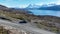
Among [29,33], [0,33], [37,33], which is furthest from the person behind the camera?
[37,33]

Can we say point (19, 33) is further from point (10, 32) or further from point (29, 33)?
point (29, 33)

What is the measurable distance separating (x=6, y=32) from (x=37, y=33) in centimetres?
474

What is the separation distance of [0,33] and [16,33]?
1.04 meters

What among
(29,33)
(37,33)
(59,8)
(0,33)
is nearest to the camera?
(0,33)

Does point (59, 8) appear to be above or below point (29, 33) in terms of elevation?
above

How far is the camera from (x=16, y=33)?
13898 millimetres

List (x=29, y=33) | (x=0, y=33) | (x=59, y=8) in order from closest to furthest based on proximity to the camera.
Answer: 1. (x=0, y=33)
2. (x=29, y=33)
3. (x=59, y=8)

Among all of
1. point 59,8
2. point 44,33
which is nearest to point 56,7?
point 59,8

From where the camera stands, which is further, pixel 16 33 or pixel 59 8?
pixel 59 8

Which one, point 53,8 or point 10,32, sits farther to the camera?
point 53,8

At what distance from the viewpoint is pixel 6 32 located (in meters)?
13.5

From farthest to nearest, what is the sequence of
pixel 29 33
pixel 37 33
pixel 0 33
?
pixel 37 33 → pixel 29 33 → pixel 0 33

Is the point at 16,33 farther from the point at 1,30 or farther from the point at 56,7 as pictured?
the point at 56,7

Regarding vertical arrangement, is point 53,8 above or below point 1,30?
above
